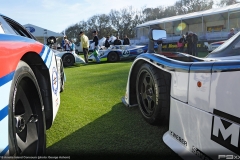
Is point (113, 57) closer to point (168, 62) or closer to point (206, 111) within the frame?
point (168, 62)

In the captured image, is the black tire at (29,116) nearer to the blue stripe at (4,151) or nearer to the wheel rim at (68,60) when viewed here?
the blue stripe at (4,151)

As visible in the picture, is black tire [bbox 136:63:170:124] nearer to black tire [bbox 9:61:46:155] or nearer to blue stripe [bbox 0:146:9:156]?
black tire [bbox 9:61:46:155]

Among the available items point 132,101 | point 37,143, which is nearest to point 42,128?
point 37,143

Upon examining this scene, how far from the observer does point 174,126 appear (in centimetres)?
182

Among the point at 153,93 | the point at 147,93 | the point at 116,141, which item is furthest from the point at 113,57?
the point at 116,141

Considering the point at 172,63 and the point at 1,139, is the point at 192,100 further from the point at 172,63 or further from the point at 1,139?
the point at 1,139

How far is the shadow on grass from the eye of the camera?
Answer: 187cm

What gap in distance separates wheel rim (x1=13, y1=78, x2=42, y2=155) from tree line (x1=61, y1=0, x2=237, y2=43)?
57.1 metres

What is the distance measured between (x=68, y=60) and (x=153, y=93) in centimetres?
824

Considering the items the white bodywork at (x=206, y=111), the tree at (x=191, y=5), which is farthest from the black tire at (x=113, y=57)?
the tree at (x=191, y=5)

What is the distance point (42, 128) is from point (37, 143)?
0.12m

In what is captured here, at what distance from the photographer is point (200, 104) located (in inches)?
57.2

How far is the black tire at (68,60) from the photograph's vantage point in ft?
32.5

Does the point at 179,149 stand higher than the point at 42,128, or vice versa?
the point at 42,128
